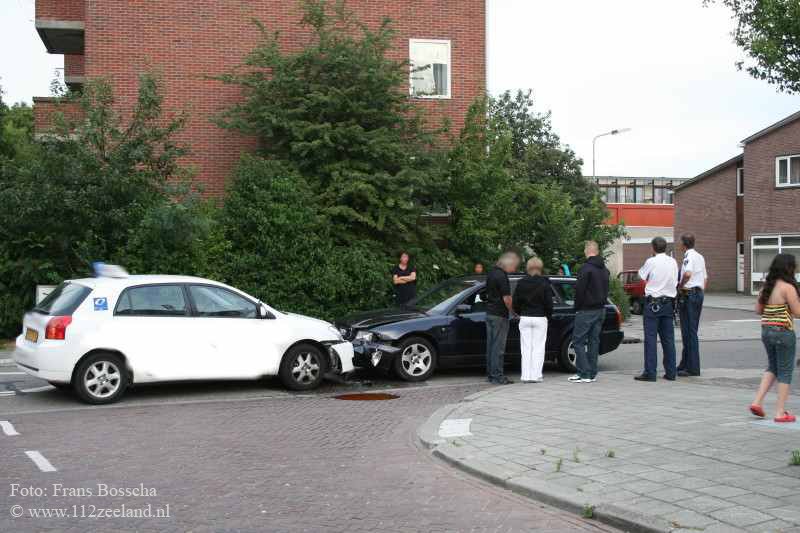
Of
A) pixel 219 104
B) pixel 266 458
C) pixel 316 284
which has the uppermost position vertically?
pixel 219 104

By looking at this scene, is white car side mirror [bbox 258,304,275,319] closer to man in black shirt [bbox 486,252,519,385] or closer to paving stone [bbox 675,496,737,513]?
man in black shirt [bbox 486,252,519,385]

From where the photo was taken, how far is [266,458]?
771 cm

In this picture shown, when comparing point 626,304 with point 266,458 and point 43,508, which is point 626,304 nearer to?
point 266,458

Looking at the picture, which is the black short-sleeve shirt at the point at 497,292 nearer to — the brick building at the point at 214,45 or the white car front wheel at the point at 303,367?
the white car front wheel at the point at 303,367

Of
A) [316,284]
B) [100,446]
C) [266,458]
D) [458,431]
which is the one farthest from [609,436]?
[316,284]

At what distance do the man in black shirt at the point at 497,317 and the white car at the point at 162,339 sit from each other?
6.76 feet

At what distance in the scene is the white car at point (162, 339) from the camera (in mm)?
10500

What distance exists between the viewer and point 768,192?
4009cm

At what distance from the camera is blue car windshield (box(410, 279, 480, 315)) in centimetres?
1327

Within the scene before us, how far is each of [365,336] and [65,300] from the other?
13.9 ft

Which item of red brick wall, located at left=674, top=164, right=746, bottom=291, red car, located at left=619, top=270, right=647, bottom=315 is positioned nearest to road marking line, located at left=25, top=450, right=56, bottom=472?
red car, located at left=619, top=270, right=647, bottom=315

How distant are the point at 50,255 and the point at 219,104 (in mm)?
6298

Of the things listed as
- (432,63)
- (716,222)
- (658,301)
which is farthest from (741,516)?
(716,222)

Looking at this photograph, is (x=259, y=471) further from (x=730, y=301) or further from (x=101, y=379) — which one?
(x=730, y=301)
